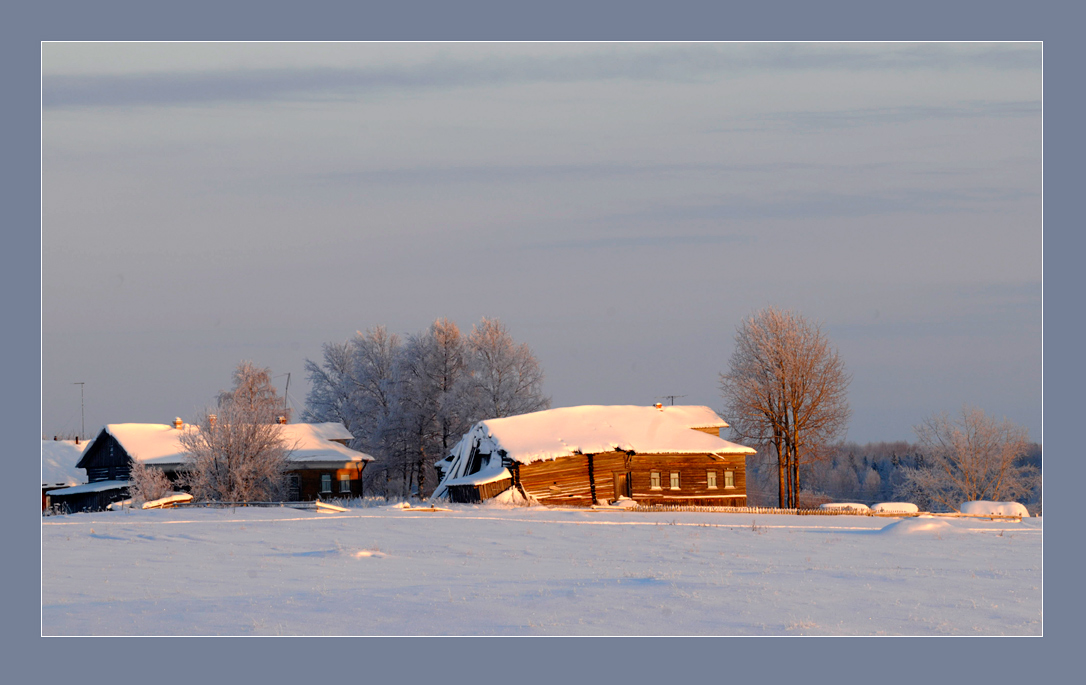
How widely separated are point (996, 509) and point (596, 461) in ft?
53.5

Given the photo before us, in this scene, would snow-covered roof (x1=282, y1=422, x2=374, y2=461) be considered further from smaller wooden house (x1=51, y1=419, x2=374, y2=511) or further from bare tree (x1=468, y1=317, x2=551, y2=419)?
bare tree (x1=468, y1=317, x2=551, y2=419)

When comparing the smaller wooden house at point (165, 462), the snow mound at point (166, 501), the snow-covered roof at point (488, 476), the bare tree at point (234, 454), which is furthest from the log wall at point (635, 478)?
the smaller wooden house at point (165, 462)

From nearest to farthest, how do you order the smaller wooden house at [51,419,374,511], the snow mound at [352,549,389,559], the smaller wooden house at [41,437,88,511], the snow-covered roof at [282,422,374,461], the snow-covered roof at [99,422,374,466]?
the snow mound at [352,549,389,559], the snow-covered roof at [99,422,374,466], the smaller wooden house at [51,419,374,511], the snow-covered roof at [282,422,374,461], the smaller wooden house at [41,437,88,511]

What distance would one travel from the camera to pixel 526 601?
1596cm

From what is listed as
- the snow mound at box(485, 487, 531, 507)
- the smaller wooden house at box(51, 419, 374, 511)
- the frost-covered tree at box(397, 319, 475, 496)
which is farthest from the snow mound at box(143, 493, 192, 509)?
the frost-covered tree at box(397, 319, 475, 496)

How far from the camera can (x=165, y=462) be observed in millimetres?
54031

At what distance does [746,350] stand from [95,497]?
117 feet

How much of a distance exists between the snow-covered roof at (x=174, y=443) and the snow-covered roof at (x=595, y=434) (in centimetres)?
1239

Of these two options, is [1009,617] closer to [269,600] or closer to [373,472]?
[269,600]

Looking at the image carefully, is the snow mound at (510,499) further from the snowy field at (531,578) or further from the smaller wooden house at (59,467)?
the smaller wooden house at (59,467)

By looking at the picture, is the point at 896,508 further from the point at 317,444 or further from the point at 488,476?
the point at 317,444

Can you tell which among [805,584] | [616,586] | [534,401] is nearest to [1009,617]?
[805,584]

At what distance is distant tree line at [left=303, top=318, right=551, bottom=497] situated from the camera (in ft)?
211

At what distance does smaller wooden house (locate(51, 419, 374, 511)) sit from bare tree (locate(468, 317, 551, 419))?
8.87m
